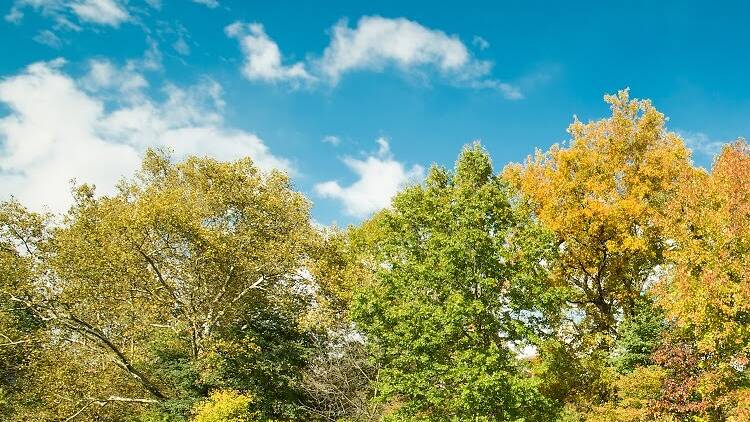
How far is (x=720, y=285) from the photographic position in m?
17.0

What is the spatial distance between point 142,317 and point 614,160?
23.5m

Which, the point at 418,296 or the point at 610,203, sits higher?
the point at 610,203

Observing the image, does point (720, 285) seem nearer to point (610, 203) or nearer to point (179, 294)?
point (610, 203)

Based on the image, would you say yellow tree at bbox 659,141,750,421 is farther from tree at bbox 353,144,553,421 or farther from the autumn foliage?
tree at bbox 353,144,553,421

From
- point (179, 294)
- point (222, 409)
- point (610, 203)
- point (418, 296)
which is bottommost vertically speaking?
point (222, 409)

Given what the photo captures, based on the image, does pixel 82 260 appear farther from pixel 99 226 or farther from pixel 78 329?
pixel 78 329

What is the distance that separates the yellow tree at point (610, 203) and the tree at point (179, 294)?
13628 mm

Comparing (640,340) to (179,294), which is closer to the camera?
(640,340)

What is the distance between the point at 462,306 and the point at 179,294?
636 inches

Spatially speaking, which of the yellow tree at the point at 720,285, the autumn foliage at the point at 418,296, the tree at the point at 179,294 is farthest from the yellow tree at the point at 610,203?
the tree at the point at 179,294

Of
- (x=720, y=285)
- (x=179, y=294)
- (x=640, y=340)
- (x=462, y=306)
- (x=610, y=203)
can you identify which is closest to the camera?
(x=720, y=285)

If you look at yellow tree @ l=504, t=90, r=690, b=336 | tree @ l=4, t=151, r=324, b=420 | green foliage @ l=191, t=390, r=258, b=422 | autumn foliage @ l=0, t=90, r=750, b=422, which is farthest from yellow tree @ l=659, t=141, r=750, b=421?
tree @ l=4, t=151, r=324, b=420

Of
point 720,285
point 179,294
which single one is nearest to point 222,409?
point 179,294

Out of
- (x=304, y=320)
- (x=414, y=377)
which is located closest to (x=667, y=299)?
(x=414, y=377)
